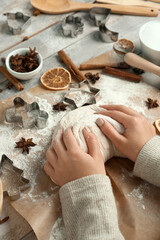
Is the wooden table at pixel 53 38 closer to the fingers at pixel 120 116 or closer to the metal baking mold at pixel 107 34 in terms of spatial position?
the metal baking mold at pixel 107 34

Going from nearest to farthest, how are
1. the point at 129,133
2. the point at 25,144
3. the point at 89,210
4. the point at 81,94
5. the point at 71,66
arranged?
the point at 89,210, the point at 129,133, the point at 25,144, the point at 81,94, the point at 71,66

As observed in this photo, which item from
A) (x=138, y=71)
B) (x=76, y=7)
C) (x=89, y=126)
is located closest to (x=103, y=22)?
(x=76, y=7)

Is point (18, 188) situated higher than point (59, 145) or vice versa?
point (59, 145)

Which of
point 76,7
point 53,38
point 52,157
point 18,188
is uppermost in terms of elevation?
point 76,7

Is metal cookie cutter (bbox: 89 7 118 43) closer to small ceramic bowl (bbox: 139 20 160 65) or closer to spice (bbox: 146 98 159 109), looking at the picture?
small ceramic bowl (bbox: 139 20 160 65)

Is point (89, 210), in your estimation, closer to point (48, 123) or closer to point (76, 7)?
point (48, 123)

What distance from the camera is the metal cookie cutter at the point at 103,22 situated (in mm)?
2023

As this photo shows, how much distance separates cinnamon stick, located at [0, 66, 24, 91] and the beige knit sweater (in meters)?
0.74

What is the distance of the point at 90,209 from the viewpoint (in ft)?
3.81

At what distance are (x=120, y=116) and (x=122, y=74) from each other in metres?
0.48

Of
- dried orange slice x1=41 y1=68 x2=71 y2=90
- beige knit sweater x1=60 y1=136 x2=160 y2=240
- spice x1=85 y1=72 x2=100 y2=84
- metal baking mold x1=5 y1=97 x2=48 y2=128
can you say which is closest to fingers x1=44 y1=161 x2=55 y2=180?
beige knit sweater x1=60 y1=136 x2=160 y2=240

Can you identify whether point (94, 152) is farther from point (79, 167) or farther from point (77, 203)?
point (77, 203)

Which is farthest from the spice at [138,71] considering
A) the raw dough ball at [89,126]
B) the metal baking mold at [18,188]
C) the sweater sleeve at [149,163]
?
the metal baking mold at [18,188]

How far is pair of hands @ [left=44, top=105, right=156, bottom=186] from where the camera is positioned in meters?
1.28
